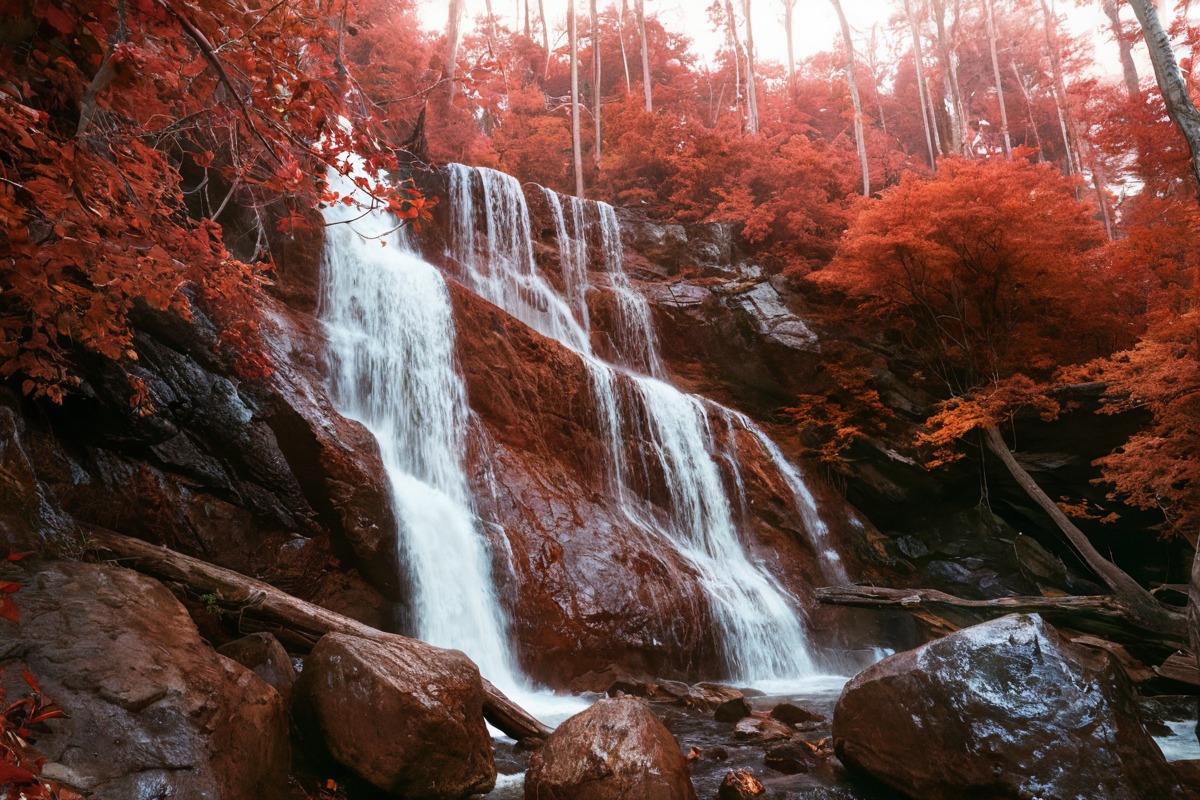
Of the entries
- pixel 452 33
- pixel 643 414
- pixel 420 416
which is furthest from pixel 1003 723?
pixel 452 33

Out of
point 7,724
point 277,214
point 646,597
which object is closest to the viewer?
point 7,724

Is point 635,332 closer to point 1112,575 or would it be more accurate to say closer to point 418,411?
point 418,411

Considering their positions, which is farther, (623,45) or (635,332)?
(623,45)

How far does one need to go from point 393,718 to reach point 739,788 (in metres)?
2.40

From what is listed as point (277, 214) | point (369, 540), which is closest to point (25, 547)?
point (369, 540)

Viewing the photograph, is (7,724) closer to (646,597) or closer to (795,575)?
(646,597)

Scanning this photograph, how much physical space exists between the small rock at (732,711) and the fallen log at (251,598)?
2.31 metres

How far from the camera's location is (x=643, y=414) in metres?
11.9

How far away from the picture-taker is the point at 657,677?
312 inches

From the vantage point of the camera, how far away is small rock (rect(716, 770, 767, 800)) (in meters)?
4.27

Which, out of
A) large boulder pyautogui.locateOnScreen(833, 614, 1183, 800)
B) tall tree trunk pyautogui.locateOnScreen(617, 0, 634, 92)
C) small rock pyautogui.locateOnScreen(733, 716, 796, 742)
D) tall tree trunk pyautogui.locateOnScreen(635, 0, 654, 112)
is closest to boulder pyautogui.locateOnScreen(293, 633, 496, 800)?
small rock pyautogui.locateOnScreen(733, 716, 796, 742)

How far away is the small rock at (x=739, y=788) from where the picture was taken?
4.27 m

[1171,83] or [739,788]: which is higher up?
[1171,83]

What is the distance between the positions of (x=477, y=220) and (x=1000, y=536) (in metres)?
13.7
